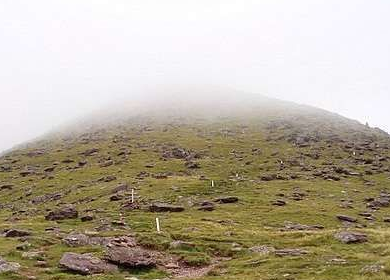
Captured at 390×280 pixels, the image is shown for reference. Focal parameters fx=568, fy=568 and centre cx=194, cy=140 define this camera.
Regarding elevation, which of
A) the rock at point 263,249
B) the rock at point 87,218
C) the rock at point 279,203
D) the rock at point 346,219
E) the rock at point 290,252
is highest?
the rock at point 290,252

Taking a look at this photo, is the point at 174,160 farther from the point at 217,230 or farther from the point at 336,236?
the point at 336,236

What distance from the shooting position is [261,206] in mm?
72000

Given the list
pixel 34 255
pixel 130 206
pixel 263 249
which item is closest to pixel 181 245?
pixel 263 249

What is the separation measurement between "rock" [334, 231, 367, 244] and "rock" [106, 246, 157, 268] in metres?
15.3

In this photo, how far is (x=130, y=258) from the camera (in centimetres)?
3759

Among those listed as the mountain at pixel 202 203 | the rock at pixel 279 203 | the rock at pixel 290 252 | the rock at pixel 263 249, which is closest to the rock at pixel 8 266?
the mountain at pixel 202 203

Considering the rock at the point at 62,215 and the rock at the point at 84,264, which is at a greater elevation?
the rock at the point at 84,264

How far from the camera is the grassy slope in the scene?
37.8 meters

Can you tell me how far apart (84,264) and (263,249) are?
14.2m

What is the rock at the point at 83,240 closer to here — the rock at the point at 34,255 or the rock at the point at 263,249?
the rock at the point at 34,255

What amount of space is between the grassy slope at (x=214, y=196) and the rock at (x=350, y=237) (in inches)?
27.5

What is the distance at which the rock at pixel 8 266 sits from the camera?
113 feet

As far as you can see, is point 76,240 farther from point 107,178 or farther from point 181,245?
point 107,178

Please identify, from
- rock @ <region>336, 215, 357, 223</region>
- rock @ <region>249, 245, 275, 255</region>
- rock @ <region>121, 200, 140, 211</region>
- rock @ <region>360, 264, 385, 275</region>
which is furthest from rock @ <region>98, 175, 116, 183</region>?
rock @ <region>360, 264, 385, 275</region>
